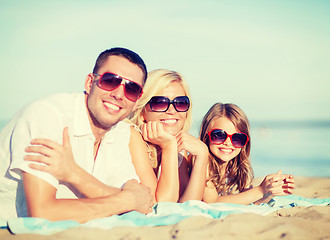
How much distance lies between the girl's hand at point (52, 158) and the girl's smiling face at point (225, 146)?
8.65ft

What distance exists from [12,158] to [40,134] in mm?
304

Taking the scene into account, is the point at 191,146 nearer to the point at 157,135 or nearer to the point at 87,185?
the point at 157,135

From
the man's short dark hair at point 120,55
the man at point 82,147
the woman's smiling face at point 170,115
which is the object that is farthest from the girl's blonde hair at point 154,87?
the man's short dark hair at point 120,55

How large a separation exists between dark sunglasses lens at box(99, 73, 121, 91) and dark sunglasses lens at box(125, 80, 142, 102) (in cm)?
11

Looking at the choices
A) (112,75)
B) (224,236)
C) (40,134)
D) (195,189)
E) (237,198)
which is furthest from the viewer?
(237,198)

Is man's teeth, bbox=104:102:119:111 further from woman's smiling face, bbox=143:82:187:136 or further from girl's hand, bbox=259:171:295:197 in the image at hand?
girl's hand, bbox=259:171:295:197

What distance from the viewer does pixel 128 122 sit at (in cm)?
486

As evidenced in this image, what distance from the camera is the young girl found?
502cm

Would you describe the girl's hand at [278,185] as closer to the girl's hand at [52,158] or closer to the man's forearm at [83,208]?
the man's forearm at [83,208]

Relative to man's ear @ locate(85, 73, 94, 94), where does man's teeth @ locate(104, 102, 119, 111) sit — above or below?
below

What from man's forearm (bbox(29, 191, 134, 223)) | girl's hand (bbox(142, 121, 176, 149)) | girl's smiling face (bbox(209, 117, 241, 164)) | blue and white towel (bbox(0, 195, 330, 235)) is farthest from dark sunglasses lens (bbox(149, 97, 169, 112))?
man's forearm (bbox(29, 191, 134, 223))

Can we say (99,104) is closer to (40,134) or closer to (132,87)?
(132,87)

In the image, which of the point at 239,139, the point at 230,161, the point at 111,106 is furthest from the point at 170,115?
the point at 230,161

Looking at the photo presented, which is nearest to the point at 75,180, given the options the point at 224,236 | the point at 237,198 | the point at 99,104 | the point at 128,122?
the point at 99,104
